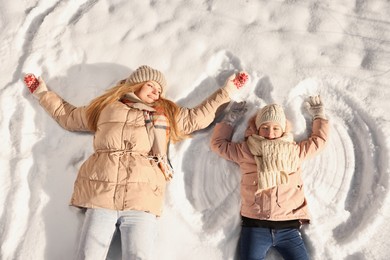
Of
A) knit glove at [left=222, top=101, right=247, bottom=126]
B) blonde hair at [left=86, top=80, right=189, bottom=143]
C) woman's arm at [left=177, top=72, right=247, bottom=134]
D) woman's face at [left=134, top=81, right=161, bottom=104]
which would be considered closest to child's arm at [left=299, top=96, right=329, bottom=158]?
knit glove at [left=222, top=101, right=247, bottom=126]

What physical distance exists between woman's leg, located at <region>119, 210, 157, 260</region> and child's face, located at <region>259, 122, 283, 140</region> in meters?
0.89

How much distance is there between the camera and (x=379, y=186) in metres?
2.83

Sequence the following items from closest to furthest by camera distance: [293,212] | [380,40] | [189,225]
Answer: [293,212] < [189,225] < [380,40]

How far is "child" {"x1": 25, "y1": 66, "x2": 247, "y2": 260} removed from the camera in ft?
8.64

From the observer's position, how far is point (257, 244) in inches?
105

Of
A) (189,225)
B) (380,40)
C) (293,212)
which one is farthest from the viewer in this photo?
(380,40)

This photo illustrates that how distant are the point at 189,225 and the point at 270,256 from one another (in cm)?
56

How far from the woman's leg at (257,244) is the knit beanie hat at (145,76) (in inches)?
45.1

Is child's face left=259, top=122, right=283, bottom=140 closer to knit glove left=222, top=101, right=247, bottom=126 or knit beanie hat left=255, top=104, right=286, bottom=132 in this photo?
knit beanie hat left=255, top=104, right=286, bottom=132

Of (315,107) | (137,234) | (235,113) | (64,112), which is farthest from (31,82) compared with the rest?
(315,107)

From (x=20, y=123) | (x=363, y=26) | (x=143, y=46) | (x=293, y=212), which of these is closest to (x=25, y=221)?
(x=20, y=123)

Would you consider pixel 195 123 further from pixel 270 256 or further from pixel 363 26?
pixel 363 26

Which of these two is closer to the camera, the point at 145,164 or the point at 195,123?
the point at 145,164

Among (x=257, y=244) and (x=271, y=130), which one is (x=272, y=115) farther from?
(x=257, y=244)
